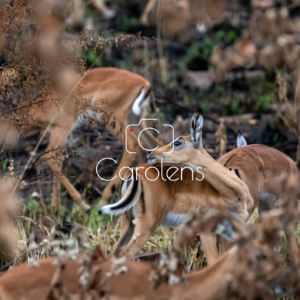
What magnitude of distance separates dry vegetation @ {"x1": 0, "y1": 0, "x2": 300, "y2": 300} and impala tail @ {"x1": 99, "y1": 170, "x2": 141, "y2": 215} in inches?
11.8

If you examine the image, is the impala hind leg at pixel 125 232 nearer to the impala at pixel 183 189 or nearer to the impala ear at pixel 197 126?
the impala at pixel 183 189

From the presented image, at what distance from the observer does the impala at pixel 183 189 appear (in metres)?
3.50

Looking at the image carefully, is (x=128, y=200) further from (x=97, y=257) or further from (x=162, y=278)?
(x=162, y=278)

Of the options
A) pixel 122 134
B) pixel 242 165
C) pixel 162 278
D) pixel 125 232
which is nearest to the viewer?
pixel 162 278

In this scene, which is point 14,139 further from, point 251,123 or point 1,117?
point 251,123

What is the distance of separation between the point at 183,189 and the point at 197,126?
1.65ft

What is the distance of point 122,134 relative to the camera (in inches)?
229

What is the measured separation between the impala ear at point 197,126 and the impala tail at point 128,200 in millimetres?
561

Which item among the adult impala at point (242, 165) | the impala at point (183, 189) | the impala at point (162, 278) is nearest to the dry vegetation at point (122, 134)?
the impala at point (162, 278)

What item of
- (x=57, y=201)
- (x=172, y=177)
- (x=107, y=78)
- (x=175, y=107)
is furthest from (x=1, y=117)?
(x=175, y=107)

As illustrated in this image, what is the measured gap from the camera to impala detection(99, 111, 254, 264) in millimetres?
3500

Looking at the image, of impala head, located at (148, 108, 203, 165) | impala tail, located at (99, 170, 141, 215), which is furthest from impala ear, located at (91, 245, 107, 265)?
impala head, located at (148, 108, 203, 165)

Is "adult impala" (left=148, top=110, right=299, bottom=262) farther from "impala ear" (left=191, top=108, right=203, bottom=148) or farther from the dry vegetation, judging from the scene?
the dry vegetation

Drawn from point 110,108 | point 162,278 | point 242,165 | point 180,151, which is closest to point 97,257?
point 162,278
